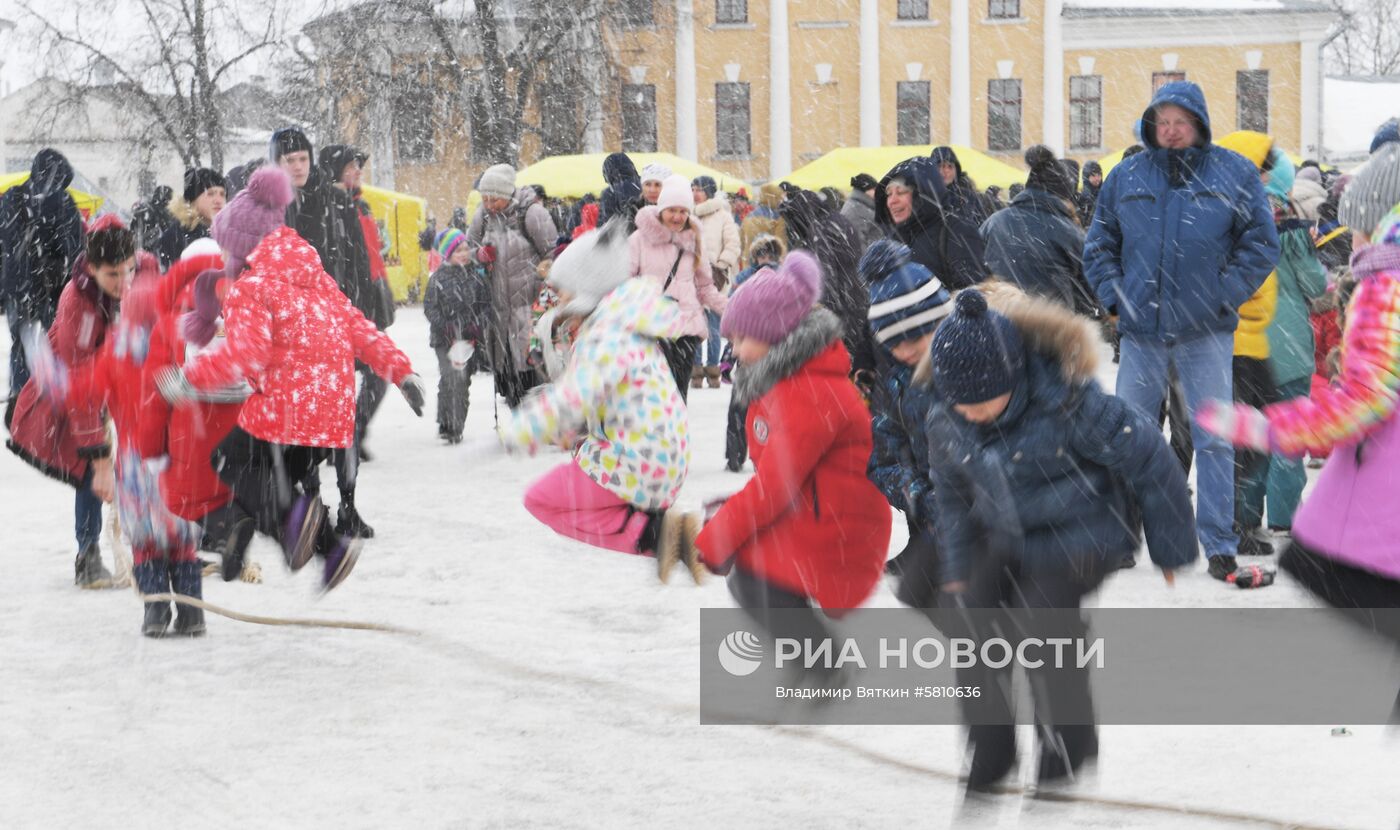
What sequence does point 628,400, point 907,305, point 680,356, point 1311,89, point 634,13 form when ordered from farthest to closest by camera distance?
point 1311,89, point 634,13, point 680,356, point 628,400, point 907,305

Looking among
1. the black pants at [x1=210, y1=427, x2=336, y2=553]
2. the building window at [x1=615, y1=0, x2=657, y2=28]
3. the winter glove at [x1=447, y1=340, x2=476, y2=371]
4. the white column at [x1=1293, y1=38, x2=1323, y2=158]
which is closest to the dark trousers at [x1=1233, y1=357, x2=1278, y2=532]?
the black pants at [x1=210, y1=427, x2=336, y2=553]

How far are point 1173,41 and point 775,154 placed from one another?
1106cm

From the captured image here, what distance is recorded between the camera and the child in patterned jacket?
5203mm

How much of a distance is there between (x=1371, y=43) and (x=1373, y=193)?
71.2m

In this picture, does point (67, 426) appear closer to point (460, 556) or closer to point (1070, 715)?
point (460, 556)

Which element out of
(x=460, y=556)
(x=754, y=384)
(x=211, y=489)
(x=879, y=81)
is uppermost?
(x=879, y=81)

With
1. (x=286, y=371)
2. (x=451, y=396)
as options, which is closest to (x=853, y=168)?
(x=451, y=396)

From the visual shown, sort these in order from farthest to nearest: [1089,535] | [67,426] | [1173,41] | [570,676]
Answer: [1173,41] → [67,426] → [570,676] → [1089,535]

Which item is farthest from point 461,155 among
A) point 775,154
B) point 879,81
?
point 879,81

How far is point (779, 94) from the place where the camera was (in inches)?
1766

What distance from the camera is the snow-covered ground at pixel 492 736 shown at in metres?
4.11

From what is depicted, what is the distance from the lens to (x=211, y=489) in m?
5.86

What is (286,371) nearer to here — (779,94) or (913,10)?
(779,94)

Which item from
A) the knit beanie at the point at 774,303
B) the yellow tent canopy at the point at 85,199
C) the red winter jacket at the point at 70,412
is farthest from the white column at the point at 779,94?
the knit beanie at the point at 774,303
